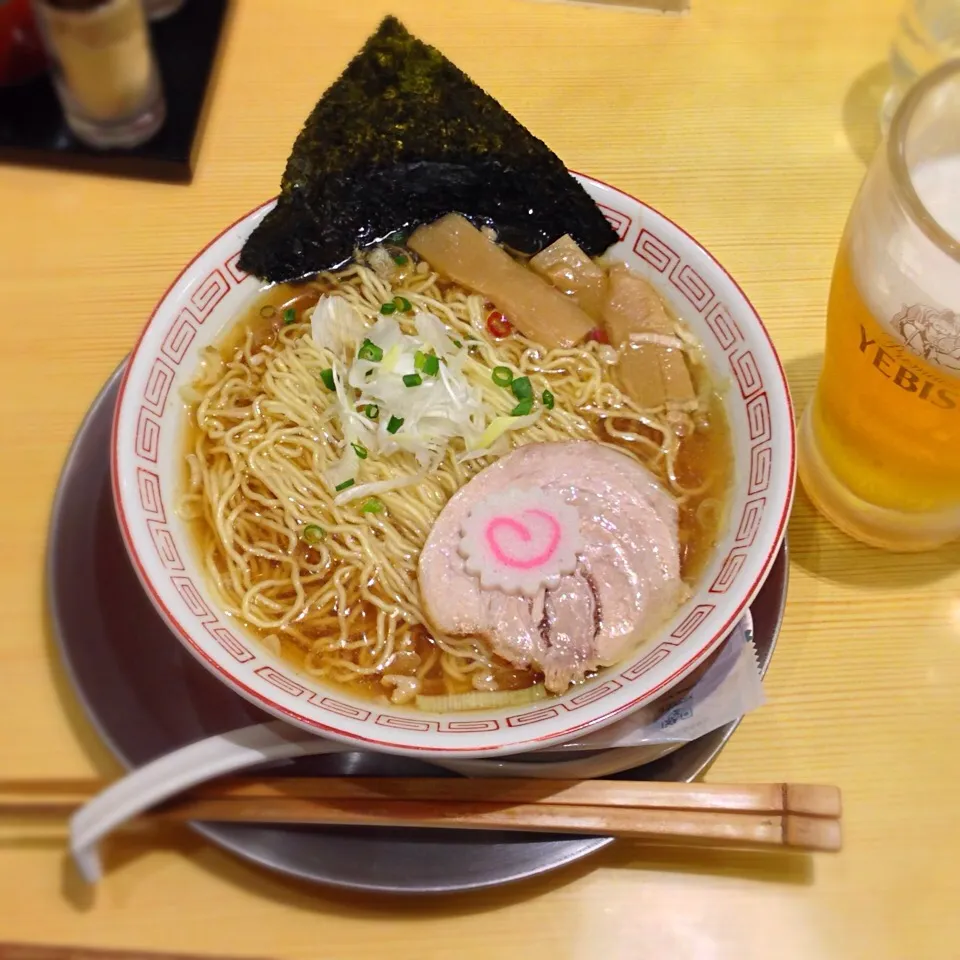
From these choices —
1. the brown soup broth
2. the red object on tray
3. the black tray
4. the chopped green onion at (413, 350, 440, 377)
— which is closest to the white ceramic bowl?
the brown soup broth

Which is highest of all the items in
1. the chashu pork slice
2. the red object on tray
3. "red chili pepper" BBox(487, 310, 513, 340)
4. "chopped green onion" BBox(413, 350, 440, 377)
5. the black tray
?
the red object on tray

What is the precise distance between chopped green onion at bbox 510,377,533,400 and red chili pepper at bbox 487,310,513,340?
0.53 feet

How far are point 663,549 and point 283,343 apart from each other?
74cm

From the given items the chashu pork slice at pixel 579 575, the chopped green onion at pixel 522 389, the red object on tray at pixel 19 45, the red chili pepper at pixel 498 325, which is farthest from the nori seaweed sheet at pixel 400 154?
the red object on tray at pixel 19 45

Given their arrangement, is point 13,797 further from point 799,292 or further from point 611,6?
point 611,6

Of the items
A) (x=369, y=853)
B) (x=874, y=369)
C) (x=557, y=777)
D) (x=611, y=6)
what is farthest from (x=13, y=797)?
(x=611, y=6)

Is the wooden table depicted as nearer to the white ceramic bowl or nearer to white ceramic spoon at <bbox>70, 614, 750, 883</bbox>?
white ceramic spoon at <bbox>70, 614, 750, 883</bbox>

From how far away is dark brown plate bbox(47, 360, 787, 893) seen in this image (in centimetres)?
116

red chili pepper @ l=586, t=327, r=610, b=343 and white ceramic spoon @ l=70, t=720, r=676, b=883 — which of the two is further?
red chili pepper @ l=586, t=327, r=610, b=343

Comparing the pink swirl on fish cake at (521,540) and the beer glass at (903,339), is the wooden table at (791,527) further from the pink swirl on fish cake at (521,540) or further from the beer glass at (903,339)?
the pink swirl on fish cake at (521,540)

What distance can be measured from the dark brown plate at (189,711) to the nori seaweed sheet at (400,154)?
458 mm

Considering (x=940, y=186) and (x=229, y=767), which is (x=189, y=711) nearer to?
(x=229, y=767)

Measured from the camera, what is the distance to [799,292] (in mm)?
1779

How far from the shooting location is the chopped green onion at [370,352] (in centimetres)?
146
